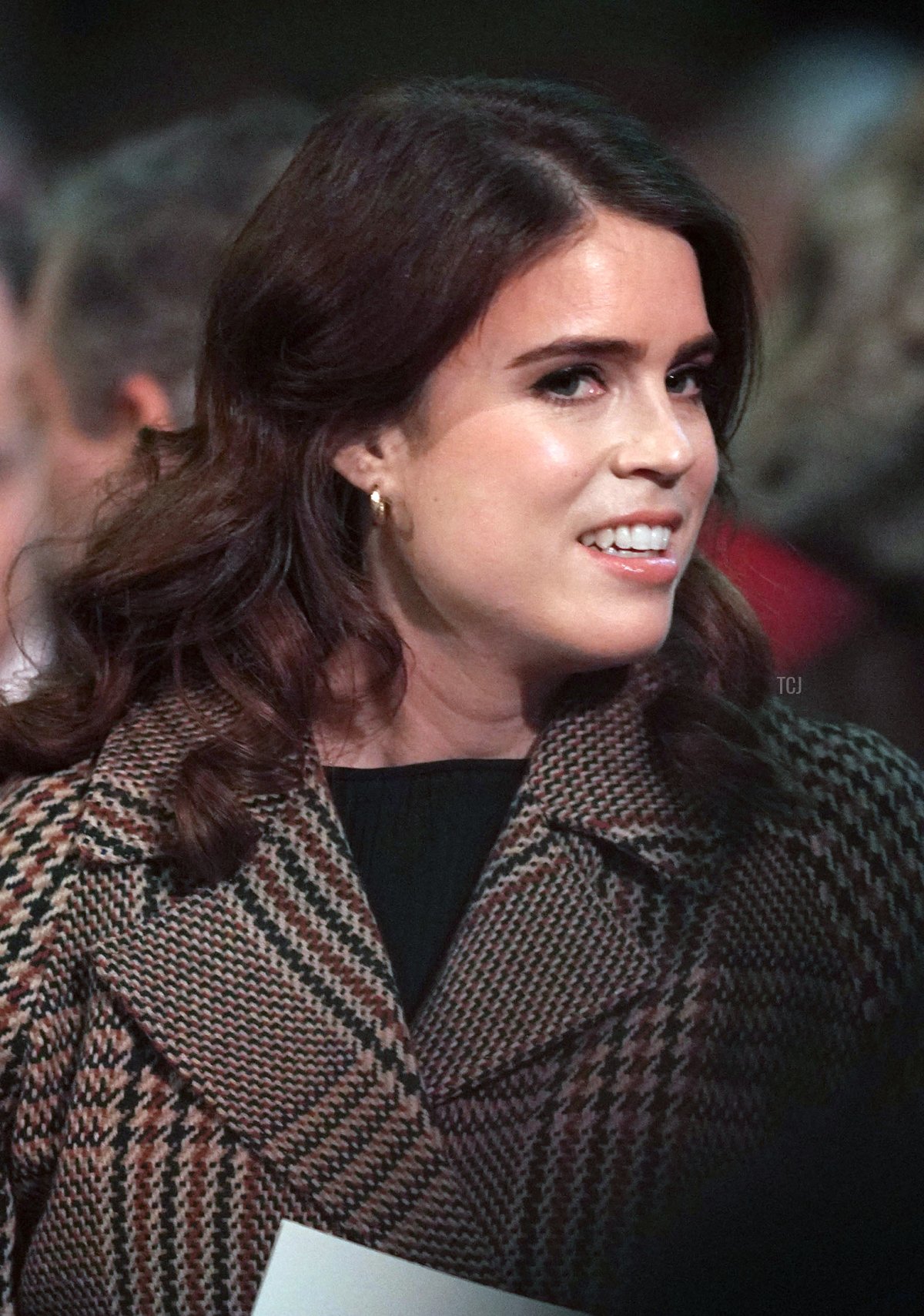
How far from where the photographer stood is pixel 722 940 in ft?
3.72

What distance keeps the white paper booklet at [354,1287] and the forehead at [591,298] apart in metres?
0.62

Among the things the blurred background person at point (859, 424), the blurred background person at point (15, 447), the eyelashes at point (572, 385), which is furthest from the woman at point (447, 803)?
the blurred background person at point (15, 447)

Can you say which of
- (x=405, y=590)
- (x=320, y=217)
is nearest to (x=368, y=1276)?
(x=405, y=590)

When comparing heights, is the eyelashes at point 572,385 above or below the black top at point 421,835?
above

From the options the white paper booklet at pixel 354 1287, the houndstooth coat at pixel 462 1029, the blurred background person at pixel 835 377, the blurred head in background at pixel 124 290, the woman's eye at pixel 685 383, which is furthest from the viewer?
the blurred head in background at pixel 124 290

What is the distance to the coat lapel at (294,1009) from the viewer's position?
1.10 meters

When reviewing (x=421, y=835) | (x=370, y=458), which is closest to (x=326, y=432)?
(x=370, y=458)

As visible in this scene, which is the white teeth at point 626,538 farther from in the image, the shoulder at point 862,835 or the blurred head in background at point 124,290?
the blurred head in background at point 124,290

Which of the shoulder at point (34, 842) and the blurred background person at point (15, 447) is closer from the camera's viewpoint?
the shoulder at point (34, 842)

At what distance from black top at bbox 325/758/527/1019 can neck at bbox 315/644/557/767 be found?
1cm

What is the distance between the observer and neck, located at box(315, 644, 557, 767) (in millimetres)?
1244

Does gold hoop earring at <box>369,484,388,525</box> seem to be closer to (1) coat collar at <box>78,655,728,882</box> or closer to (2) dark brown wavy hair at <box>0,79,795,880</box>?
(2) dark brown wavy hair at <box>0,79,795,880</box>

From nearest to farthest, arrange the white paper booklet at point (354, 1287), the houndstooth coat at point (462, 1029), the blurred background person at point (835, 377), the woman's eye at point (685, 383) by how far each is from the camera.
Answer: the white paper booklet at point (354, 1287), the houndstooth coat at point (462, 1029), the woman's eye at point (685, 383), the blurred background person at point (835, 377)

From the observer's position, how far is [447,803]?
4.12ft
